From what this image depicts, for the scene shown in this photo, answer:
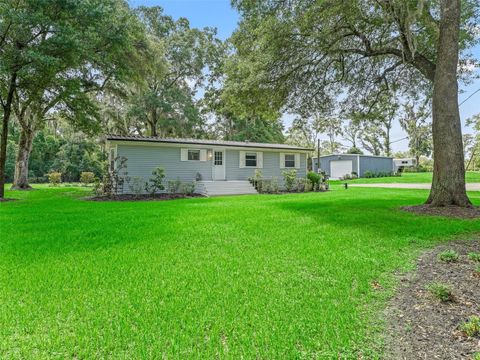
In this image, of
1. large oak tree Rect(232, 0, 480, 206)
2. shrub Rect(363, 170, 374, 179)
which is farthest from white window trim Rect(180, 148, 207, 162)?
shrub Rect(363, 170, 374, 179)

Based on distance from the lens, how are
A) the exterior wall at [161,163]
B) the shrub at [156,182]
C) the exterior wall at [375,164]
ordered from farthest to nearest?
the exterior wall at [375,164], the exterior wall at [161,163], the shrub at [156,182]

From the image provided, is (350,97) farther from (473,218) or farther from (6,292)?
(6,292)

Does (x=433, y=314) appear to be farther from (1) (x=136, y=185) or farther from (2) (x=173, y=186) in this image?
(1) (x=136, y=185)

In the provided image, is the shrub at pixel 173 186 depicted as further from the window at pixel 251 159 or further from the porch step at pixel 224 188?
Answer: the window at pixel 251 159

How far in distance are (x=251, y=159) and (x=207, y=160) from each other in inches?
112

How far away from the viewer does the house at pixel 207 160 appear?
1406 cm

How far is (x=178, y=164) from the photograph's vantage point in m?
15.2

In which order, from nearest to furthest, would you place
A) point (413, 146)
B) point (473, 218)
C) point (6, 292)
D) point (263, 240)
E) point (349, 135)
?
1. point (6, 292)
2. point (263, 240)
3. point (473, 218)
4. point (413, 146)
5. point (349, 135)

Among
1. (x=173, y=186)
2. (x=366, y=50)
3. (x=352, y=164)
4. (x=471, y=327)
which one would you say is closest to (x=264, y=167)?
(x=173, y=186)

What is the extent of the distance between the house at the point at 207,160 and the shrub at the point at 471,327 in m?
12.6

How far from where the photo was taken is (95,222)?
21.2ft

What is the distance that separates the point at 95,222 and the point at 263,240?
405 cm

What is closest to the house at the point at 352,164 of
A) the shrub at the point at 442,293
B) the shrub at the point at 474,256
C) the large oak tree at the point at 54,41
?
the large oak tree at the point at 54,41

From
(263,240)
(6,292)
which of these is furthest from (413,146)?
(6,292)
